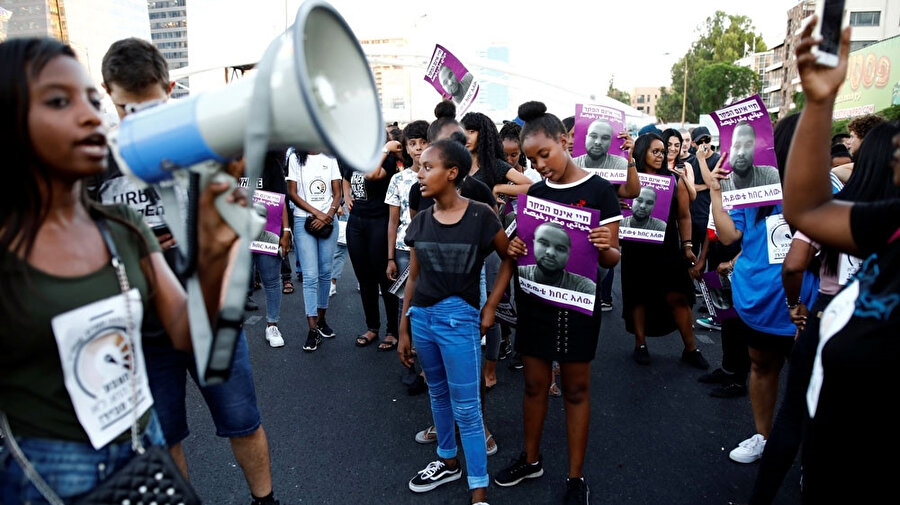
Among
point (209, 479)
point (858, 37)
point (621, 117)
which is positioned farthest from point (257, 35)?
point (858, 37)

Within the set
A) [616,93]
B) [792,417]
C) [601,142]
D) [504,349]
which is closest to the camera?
[792,417]

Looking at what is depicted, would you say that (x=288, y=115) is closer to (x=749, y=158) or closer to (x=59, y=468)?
(x=59, y=468)

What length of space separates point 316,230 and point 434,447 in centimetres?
238

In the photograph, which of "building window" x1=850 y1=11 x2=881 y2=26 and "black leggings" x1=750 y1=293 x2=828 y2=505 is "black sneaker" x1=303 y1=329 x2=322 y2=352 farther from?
"building window" x1=850 y1=11 x2=881 y2=26

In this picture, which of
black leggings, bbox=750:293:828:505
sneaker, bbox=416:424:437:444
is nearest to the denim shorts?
sneaker, bbox=416:424:437:444

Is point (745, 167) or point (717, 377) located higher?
point (745, 167)

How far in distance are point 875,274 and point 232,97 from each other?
4.87 feet

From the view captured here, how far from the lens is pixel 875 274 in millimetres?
1237

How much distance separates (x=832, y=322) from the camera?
1354 mm

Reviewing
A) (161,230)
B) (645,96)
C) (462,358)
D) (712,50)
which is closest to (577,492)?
(462,358)

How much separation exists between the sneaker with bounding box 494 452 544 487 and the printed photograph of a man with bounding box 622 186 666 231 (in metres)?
2.26

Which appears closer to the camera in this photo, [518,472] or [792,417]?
A: [792,417]

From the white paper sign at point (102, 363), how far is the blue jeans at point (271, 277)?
3.24m

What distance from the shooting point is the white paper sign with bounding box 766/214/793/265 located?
8.93 feet
